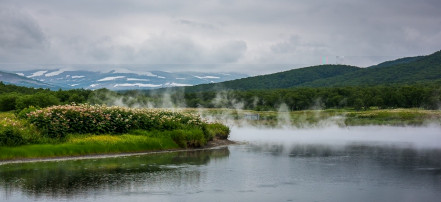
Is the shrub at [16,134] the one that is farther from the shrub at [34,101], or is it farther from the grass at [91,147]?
the shrub at [34,101]

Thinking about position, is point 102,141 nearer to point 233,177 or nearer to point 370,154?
point 233,177

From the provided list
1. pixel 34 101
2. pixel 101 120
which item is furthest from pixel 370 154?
pixel 34 101

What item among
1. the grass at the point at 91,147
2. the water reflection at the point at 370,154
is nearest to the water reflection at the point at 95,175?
the grass at the point at 91,147

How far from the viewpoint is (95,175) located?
23.0 meters

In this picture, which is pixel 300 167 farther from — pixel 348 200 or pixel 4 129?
pixel 4 129

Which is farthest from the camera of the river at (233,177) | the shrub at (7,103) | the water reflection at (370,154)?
the shrub at (7,103)

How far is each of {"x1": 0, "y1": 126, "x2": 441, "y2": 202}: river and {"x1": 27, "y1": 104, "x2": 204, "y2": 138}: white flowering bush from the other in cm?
357

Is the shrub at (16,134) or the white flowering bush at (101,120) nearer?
the shrub at (16,134)

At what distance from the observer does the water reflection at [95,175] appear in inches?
789

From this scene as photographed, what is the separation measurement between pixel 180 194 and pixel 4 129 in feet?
43.1

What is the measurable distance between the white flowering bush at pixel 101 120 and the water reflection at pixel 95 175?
3.90 metres

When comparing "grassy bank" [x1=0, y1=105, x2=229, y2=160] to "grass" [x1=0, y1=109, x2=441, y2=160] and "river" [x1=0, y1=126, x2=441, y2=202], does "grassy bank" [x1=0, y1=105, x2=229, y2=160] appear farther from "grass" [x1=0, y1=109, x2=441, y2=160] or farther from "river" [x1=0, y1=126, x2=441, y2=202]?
"river" [x1=0, y1=126, x2=441, y2=202]

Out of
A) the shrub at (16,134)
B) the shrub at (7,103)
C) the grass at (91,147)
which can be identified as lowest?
the grass at (91,147)

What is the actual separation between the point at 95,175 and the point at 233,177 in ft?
20.3
